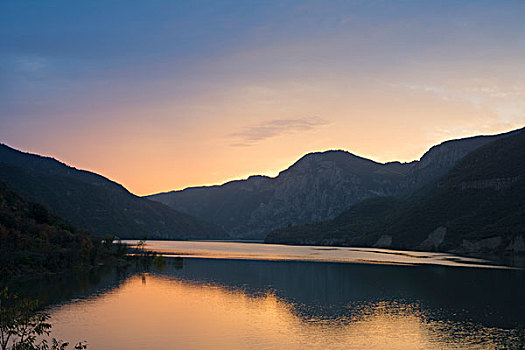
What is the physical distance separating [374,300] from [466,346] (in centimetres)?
2670

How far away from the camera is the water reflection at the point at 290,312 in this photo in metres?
44.8

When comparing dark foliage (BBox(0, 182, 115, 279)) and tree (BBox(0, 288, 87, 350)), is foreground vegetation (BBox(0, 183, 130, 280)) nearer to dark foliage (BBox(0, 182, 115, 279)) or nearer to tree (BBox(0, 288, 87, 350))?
dark foliage (BBox(0, 182, 115, 279))

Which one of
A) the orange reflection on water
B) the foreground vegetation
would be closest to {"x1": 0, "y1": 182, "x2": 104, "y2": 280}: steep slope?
the foreground vegetation

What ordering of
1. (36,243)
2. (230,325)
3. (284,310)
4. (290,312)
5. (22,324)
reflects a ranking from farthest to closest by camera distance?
(36,243)
(284,310)
(290,312)
(230,325)
(22,324)

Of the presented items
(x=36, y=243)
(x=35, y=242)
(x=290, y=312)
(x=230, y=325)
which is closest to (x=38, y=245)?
(x=36, y=243)

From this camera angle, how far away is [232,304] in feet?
214

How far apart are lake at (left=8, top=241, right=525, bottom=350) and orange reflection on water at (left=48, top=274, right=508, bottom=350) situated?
0.33ft

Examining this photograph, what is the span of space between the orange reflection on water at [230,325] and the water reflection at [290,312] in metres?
0.10

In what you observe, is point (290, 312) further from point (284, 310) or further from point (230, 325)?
point (230, 325)

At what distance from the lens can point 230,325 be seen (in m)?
51.5

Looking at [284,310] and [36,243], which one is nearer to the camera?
[284,310]

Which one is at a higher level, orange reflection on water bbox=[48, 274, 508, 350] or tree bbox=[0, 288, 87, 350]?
tree bbox=[0, 288, 87, 350]

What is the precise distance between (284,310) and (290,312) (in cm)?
157

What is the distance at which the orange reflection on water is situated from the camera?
43562mm
